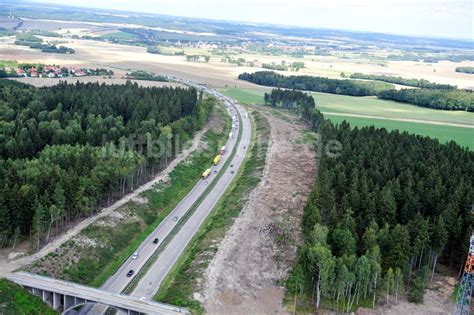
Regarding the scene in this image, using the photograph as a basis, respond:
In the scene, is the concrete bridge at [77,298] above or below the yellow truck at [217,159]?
below

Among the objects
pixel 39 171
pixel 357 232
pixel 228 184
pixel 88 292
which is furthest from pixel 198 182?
pixel 88 292

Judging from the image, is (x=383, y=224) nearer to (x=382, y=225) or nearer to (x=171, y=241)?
(x=382, y=225)

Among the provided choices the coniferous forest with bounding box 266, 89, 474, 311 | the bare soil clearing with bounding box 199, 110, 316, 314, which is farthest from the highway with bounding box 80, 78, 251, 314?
the coniferous forest with bounding box 266, 89, 474, 311

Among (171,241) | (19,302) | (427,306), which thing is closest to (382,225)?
(427,306)

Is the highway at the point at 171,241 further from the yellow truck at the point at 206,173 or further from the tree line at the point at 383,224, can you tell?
the tree line at the point at 383,224

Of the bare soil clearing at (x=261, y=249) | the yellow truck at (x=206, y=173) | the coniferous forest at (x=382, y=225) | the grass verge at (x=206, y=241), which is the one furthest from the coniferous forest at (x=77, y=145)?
the coniferous forest at (x=382, y=225)
